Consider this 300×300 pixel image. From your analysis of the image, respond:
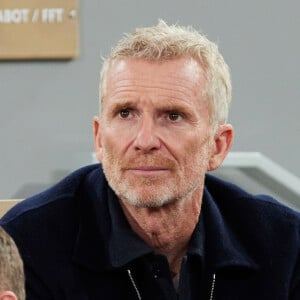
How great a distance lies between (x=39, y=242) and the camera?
1.81 meters

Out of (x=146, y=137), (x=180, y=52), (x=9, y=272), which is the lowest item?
(x=9, y=272)

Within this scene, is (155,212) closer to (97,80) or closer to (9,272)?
(9,272)

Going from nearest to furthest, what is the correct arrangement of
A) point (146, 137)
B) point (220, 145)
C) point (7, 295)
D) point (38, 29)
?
point (7, 295)
point (146, 137)
point (220, 145)
point (38, 29)

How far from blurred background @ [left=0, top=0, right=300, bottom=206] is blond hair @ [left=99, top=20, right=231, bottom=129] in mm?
1087

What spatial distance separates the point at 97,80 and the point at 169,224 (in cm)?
118

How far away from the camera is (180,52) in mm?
1809

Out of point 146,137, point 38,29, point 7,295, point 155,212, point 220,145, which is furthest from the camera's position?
point 38,29

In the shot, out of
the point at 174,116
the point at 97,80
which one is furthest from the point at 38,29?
the point at 174,116

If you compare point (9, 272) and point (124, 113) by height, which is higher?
point (124, 113)

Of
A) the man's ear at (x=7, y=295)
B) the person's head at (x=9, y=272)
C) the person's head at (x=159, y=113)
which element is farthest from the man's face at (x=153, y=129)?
the man's ear at (x=7, y=295)

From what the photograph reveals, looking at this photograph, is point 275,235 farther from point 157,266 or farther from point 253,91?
point 253,91

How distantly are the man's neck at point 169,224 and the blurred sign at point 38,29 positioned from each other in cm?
114

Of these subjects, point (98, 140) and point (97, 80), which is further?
point (97, 80)

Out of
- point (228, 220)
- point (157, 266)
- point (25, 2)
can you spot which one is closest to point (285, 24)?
point (25, 2)
